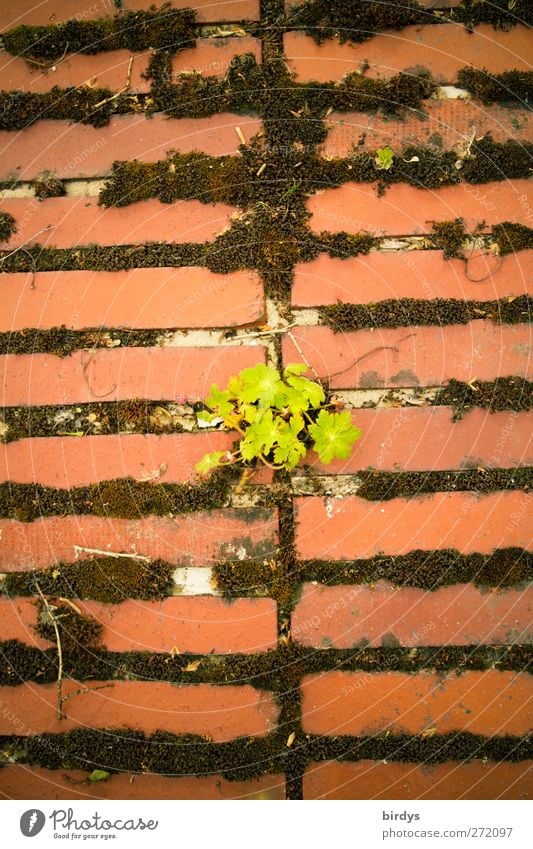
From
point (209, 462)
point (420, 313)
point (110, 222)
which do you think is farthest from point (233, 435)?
point (110, 222)

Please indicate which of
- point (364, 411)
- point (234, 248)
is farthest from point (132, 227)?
point (364, 411)

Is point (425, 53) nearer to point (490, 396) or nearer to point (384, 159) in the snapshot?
point (384, 159)

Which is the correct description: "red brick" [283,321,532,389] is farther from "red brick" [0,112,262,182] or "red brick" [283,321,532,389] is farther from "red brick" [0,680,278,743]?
"red brick" [0,680,278,743]

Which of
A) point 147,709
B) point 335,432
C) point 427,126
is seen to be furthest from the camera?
point 427,126

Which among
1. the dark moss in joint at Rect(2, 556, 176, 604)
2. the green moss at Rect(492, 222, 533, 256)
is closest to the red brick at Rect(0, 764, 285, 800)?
the dark moss in joint at Rect(2, 556, 176, 604)

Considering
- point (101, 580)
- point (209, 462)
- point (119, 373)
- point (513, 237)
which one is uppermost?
point (513, 237)
